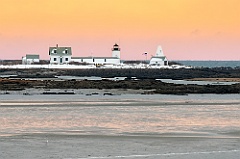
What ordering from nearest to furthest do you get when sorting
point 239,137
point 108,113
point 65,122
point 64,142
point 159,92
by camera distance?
point 64,142 → point 239,137 → point 65,122 → point 108,113 → point 159,92

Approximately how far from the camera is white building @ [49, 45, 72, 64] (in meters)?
156

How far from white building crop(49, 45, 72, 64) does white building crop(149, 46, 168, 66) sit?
24554mm

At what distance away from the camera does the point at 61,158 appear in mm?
20562

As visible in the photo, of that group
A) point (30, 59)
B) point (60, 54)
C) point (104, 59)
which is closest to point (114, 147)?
point (60, 54)

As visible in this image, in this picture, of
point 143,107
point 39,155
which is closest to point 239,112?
point 143,107

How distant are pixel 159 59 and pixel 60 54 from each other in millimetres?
28884

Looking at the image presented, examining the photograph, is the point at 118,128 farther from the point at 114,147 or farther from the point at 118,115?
the point at 118,115

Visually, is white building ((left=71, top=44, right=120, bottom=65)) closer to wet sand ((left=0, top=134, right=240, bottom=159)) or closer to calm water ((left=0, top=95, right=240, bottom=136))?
calm water ((left=0, top=95, right=240, bottom=136))

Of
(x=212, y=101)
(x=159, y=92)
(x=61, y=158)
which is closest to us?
(x=61, y=158)

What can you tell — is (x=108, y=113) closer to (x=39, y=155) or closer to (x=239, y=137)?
(x=239, y=137)

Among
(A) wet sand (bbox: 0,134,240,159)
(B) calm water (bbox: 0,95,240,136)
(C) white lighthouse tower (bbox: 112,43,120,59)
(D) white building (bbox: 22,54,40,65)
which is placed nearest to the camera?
(A) wet sand (bbox: 0,134,240,159)

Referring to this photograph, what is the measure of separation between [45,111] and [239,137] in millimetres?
14820

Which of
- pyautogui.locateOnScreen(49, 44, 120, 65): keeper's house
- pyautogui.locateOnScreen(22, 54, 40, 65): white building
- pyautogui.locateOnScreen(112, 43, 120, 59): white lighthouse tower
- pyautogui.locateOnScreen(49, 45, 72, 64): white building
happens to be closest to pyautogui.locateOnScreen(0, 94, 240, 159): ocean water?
pyautogui.locateOnScreen(49, 45, 72, 64): white building

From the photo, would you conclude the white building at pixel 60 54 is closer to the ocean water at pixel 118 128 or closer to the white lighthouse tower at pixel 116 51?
the white lighthouse tower at pixel 116 51
